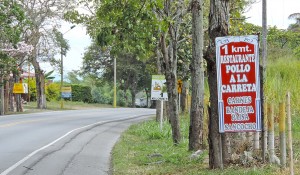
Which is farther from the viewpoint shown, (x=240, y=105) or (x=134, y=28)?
(x=134, y=28)

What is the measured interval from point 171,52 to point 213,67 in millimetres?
7391

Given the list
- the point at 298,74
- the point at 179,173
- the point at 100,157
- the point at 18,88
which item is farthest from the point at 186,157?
the point at 18,88

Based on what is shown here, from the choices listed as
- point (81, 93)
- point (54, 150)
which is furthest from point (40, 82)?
point (54, 150)

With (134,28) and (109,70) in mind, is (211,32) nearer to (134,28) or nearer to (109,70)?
(134,28)

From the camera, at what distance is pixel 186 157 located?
11227 mm

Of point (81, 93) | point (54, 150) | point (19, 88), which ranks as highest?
point (19, 88)

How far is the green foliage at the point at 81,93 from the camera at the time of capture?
61.8 meters

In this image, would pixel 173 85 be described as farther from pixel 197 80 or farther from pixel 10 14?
pixel 10 14

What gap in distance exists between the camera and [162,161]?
11.2 m

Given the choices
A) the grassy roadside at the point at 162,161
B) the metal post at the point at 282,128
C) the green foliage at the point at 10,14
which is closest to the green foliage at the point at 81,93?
the grassy roadside at the point at 162,161

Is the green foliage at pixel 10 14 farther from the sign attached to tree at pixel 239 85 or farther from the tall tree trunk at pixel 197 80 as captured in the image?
the sign attached to tree at pixel 239 85

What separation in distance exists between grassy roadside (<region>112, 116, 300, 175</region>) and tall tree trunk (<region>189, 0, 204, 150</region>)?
47 cm

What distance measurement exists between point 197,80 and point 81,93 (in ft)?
167

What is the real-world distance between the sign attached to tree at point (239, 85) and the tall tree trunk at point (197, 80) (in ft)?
11.2
